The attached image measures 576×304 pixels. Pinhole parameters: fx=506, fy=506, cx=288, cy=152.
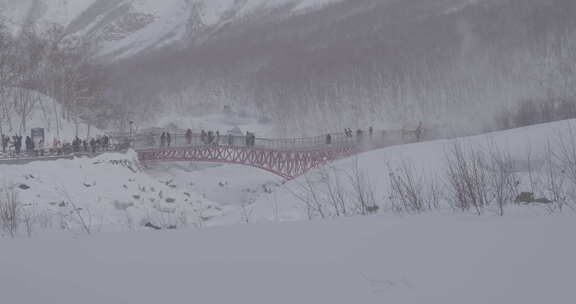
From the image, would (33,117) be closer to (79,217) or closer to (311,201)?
(79,217)

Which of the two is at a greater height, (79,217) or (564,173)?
(564,173)

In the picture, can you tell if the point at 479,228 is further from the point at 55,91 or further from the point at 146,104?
the point at 146,104

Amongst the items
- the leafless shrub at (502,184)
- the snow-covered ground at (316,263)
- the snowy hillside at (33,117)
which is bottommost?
the snow-covered ground at (316,263)

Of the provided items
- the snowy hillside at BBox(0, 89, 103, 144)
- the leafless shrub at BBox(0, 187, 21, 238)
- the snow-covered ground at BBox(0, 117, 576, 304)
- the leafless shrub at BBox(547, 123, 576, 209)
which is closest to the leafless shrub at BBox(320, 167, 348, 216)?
the snow-covered ground at BBox(0, 117, 576, 304)

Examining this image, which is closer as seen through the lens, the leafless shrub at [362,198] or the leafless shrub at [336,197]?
the leafless shrub at [362,198]

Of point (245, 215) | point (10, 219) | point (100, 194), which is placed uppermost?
point (10, 219)

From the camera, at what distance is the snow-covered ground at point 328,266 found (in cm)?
406

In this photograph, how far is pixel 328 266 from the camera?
4883 mm

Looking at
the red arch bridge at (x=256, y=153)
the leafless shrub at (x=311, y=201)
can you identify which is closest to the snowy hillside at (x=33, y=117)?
the red arch bridge at (x=256, y=153)

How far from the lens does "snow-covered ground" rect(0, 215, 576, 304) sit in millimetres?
4059

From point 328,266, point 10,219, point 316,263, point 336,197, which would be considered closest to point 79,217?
point 10,219

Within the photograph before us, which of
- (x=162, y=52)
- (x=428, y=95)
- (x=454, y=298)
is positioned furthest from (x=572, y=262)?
(x=162, y=52)

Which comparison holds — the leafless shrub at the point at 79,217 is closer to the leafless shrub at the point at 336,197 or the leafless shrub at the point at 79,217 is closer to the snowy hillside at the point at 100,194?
the snowy hillside at the point at 100,194

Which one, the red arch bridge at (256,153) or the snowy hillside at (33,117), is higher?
the snowy hillside at (33,117)
